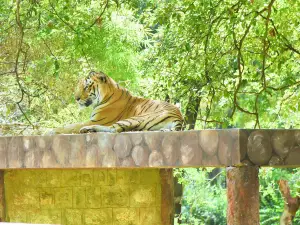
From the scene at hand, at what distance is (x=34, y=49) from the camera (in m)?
13.9

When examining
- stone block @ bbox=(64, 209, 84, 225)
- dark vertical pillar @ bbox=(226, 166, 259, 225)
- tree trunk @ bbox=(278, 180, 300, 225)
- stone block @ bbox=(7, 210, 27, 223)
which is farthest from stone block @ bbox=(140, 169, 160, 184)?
tree trunk @ bbox=(278, 180, 300, 225)

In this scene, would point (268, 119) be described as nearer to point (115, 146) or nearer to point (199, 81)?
point (199, 81)

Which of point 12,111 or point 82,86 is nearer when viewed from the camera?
point 82,86

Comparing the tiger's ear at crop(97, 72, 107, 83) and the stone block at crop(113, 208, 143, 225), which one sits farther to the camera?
the stone block at crop(113, 208, 143, 225)

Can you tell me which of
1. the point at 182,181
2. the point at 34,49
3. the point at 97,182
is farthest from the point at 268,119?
the point at 97,182

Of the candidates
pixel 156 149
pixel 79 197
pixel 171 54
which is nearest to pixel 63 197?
pixel 79 197

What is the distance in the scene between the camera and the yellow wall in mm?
8266

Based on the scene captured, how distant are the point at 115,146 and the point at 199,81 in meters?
4.19

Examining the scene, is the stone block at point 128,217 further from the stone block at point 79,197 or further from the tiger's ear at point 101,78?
the tiger's ear at point 101,78

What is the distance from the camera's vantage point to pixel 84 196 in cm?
834

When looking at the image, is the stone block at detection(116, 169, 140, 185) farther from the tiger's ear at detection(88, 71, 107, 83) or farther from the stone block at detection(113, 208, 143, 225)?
the tiger's ear at detection(88, 71, 107, 83)

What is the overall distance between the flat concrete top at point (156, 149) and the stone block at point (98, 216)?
1173 mm

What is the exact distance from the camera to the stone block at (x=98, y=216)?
8.32m

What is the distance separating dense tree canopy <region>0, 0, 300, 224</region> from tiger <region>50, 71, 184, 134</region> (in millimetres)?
1174
